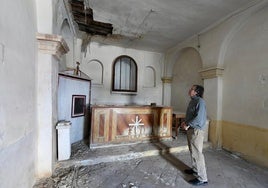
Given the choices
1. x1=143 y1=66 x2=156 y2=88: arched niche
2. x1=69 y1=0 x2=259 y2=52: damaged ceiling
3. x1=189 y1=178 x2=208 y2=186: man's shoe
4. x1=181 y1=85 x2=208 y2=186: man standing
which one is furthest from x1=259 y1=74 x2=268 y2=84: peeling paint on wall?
x1=143 y1=66 x2=156 y2=88: arched niche

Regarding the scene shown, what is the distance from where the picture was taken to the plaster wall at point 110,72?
19.7 feet

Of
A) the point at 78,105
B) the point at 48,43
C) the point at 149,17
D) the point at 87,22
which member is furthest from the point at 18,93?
the point at 149,17

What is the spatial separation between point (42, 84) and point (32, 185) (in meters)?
1.44

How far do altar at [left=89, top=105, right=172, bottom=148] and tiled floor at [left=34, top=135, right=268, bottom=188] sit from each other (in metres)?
0.23

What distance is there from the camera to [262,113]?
329 centimetres

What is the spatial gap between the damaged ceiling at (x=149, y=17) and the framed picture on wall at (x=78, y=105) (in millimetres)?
2087

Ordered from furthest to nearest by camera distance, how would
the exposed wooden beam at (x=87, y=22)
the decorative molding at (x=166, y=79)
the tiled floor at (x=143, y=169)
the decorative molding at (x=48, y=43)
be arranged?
the decorative molding at (x=166, y=79) < the exposed wooden beam at (x=87, y=22) < the tiled floor at (x=143, y=169) < the decorative molding at (x=48, y=43)

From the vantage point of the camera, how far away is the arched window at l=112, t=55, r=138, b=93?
632 centimetres

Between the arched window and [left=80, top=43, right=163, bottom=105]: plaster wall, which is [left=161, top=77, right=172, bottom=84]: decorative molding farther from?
the arched window

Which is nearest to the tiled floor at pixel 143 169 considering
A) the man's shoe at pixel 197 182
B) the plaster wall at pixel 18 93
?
the man's shoe at pixel 197 182

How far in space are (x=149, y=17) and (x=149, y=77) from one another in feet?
10.5

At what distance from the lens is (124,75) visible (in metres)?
6.50

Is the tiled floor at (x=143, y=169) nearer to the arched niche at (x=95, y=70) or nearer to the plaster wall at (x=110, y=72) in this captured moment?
the plaster wall at (x=110, y=72)

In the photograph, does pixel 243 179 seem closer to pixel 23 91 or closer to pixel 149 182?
pixel 149 182
